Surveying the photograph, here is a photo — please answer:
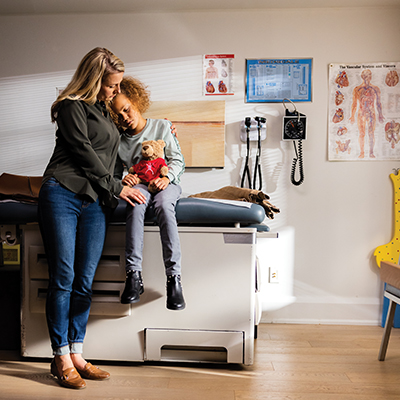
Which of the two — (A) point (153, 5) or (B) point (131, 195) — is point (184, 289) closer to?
(B) point (131, 195)

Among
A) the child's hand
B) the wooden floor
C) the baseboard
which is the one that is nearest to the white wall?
the baseboard

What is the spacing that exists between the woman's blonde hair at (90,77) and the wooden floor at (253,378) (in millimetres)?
1221

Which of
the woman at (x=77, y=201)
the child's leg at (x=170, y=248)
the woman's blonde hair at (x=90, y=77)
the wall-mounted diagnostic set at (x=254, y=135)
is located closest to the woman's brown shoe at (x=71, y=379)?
the woman at (x=77, y=201)

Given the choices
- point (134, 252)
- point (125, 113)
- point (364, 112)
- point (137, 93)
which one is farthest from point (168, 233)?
point (364, 112)

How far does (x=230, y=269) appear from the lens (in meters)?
1.90

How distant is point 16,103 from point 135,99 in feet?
3.48

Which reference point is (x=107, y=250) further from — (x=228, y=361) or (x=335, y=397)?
(x=335, y=397)

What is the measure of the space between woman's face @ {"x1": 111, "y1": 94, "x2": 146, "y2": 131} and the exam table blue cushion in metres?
0.42

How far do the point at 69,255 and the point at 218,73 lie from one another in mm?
1742

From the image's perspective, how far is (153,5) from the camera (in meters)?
2.73

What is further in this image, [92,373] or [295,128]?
[295,128]

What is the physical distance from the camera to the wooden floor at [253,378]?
163cm

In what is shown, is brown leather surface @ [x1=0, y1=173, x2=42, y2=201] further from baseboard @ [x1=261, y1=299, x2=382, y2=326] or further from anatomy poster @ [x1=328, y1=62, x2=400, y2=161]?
anatomy poster @ [x1=328, y1=62, x2=400, y2=161]

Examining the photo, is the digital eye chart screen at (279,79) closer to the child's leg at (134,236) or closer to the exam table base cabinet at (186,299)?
the exam table base cabinet at (186,299)
